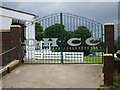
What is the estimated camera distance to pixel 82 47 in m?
14.8

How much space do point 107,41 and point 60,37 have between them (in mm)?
2586

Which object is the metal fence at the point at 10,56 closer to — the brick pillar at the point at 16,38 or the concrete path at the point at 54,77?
the brick pillar at the point at 16,38

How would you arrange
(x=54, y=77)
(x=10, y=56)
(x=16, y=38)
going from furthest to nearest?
(x=16, y=38) → (x=10, y=56) → (x=54, y=77)

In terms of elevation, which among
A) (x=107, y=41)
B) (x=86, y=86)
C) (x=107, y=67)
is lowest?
(x=86, y=86)

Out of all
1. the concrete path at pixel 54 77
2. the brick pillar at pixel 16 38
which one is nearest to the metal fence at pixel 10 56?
the brick pillar at pixel 16 38

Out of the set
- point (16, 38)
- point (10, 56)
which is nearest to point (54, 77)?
point (10, 56)

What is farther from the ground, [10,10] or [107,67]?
[10,10]

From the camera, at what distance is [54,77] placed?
10.7 meters

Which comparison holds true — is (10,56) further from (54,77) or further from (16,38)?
(54,77)

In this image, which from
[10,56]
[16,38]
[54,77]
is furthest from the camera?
[16,38]

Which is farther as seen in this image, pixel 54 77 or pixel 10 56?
pixel 10 56

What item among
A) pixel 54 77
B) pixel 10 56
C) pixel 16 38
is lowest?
pixel 54 77

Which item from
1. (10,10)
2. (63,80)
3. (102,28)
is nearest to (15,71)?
(63,80)

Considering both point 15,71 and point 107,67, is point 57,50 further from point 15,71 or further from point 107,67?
point 107,67
